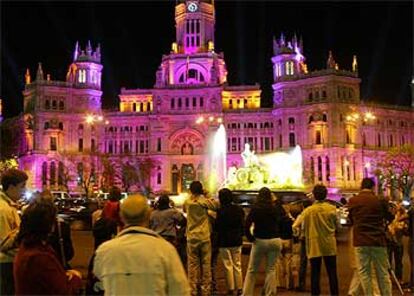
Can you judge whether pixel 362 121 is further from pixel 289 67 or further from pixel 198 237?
pixel 198 237

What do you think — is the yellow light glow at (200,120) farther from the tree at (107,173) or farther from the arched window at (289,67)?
the arched window at (289,67)

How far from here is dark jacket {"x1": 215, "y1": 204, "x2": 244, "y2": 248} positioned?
1259 cm

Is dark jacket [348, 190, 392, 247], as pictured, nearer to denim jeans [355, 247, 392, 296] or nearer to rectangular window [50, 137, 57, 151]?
denim jeans [355, 247, 392, 296]

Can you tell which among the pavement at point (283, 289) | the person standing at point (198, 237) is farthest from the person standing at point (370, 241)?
the person standing at point (198, 237)

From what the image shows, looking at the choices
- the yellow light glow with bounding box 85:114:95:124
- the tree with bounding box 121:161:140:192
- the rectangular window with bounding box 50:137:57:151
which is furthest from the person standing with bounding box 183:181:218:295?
the rectangular window with bounding box 50:137:57:151

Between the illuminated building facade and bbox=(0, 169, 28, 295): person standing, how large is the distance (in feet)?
252

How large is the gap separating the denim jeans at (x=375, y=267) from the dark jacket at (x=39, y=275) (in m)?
6.85

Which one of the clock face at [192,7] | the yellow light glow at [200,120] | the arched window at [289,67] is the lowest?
the yellow light glow at [200,120]

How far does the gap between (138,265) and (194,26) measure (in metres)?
97.1

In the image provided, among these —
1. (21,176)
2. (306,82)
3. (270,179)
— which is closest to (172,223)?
(21,176)

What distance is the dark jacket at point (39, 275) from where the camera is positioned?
5434mm

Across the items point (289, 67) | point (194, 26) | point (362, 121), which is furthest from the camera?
point (194, 26)

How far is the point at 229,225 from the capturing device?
12633mm

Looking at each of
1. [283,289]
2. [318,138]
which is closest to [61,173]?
[318,138]
